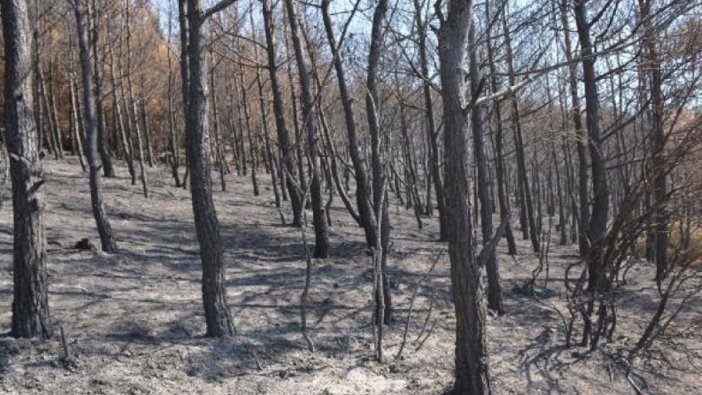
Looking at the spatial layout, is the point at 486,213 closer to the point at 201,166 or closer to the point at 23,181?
the point at 201,166

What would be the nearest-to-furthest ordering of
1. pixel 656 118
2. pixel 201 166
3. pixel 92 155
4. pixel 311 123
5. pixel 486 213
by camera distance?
pixel 201 166, pixel 486 213, pixel 656 118, pixel 92 155, pixel 311 123

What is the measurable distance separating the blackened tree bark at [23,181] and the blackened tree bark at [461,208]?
371 centimetres

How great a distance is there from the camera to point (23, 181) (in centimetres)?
586

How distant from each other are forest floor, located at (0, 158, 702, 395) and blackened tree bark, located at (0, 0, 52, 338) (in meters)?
0.33

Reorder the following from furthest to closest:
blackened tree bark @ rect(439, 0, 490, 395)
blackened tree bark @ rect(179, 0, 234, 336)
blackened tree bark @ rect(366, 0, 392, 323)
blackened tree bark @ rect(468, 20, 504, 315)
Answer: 1. blackened tree bark @ rect(468, 20, 504, 315)
2. blackened tree bark @ rect(366, 0, 392, 323)
3. blackened tree bark @ rect(179, 0, 234, 336)
4. blackened tree bark @ rect(439, 0, 490, 395)

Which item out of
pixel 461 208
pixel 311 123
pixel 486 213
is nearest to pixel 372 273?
pixel 486 213

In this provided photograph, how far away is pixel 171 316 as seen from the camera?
7.38 m

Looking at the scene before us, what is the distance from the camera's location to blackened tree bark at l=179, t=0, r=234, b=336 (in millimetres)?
6332

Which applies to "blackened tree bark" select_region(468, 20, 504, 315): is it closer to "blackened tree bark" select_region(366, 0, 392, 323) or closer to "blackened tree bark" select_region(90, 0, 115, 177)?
"blackened tree bark" select_region(366, 0, 392, 323)

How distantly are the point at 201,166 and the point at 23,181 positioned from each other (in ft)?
5.22

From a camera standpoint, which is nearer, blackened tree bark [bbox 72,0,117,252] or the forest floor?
the forest floor

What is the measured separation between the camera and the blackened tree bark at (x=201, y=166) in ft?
20.8

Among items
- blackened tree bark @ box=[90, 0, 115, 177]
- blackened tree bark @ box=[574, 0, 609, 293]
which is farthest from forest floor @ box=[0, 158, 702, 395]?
blackened tree bark @ box=[90, 0, 115, 177]

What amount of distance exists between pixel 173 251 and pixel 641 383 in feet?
26.6
